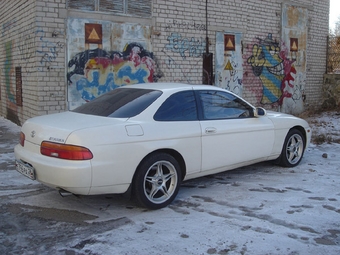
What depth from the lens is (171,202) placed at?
4812mm

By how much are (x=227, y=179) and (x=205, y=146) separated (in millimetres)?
1123

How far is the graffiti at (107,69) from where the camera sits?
9.62 meters

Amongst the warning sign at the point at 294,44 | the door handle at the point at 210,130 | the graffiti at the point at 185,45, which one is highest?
the warning sign at the point at 294,44

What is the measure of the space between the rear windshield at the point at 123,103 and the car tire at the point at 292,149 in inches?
103

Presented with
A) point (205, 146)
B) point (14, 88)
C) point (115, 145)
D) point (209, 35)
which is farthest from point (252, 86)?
point (115, 145)

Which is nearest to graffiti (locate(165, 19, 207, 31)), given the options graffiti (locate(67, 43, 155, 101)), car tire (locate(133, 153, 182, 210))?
graffiti (locate(67, 43, 155, 101))

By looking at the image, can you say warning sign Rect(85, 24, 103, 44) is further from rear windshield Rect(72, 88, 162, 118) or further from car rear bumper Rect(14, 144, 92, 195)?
car rear bumper Rect(14, 144, 92, 195)

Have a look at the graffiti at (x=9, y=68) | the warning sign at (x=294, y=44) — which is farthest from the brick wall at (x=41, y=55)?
the warning sign at (x=294, y=44)

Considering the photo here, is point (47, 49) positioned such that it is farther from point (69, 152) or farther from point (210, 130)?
point (69, 152)

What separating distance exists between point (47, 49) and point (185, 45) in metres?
4.06

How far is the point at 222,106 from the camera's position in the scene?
555 centimetres

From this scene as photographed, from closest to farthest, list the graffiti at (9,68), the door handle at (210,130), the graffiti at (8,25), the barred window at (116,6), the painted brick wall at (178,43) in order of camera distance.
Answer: the door handle at (210,130) → the painted brick wall at (178,43) → the barred window at (116,6) → the graffiti at (8,25) → the graffiti at (9,68)

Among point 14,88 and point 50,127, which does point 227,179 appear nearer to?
point 50,127

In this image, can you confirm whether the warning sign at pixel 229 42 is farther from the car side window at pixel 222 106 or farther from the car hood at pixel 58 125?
the car hood at pixel 58 125
